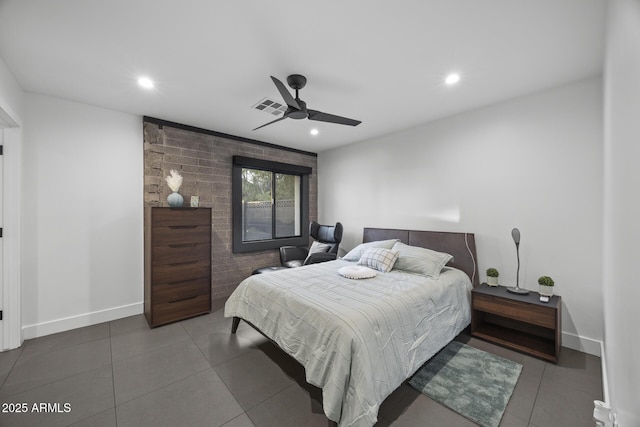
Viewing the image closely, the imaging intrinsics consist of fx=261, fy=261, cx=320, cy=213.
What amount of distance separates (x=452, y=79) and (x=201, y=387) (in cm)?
344

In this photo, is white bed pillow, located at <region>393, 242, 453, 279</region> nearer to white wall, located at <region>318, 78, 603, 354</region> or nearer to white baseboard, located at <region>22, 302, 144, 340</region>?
white wall, located at <region>318, 78, 603, 354</region>

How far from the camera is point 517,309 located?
2.51 m

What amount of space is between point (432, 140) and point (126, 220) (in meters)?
4.21

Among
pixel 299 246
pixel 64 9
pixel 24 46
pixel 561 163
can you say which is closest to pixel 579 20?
pixel 561 163

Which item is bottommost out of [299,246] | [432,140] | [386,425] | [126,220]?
[386,425]

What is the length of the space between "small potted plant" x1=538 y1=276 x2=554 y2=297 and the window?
11.8 feet

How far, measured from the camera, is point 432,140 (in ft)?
11.9

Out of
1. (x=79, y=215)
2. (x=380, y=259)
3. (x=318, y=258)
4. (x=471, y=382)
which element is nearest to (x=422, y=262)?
(x=380, y=259)

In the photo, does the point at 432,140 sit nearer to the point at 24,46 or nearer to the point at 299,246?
the point at 299,246

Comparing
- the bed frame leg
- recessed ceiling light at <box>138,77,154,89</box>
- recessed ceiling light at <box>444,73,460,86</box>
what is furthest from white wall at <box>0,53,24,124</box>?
recessed ceiling light at <box>444,73,460,86</box>

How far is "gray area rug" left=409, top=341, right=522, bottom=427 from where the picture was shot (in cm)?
179

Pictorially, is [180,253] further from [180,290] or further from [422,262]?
[422,262]

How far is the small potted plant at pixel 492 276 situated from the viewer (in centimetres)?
288

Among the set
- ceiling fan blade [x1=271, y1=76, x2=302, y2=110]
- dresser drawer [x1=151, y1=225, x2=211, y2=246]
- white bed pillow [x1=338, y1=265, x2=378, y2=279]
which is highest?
ceiling fan blade [x1=271, y1=76, x2=302, y2=110]
